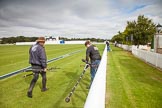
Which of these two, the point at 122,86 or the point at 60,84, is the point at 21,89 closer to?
the point at 60,84

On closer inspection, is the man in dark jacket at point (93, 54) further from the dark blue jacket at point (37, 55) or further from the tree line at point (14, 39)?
the tree line at point (14, 39)

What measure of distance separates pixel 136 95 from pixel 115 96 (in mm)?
790

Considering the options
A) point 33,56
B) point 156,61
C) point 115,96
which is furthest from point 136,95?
point 156,61

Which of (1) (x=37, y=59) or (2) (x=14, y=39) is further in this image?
(2) (x=14, y=39)

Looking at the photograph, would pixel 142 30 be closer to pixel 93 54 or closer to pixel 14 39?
pixel 93 54

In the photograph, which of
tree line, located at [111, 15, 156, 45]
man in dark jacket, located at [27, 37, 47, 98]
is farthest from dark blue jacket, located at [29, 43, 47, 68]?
tree line, located at [111, 15, 156, 45]

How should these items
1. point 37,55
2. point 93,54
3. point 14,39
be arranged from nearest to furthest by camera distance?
1. point 37,55
2. point 93,54
3. point 14,39

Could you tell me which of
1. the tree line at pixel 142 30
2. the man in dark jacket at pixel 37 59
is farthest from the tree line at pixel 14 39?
the man in dark jacket at pixel 37 59

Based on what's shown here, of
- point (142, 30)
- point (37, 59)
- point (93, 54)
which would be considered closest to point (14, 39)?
point (142, 30)

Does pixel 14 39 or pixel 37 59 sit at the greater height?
pixel 14 39

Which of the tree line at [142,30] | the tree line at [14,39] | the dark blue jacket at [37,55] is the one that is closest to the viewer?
the dark blue jacket at [37,55]

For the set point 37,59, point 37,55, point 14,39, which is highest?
point 14,39

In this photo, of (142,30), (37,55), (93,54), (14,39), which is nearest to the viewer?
(37,55)

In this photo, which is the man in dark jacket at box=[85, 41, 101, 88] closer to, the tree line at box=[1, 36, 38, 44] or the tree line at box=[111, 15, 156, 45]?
the tree line at box=[111, 15, 156, 45]
